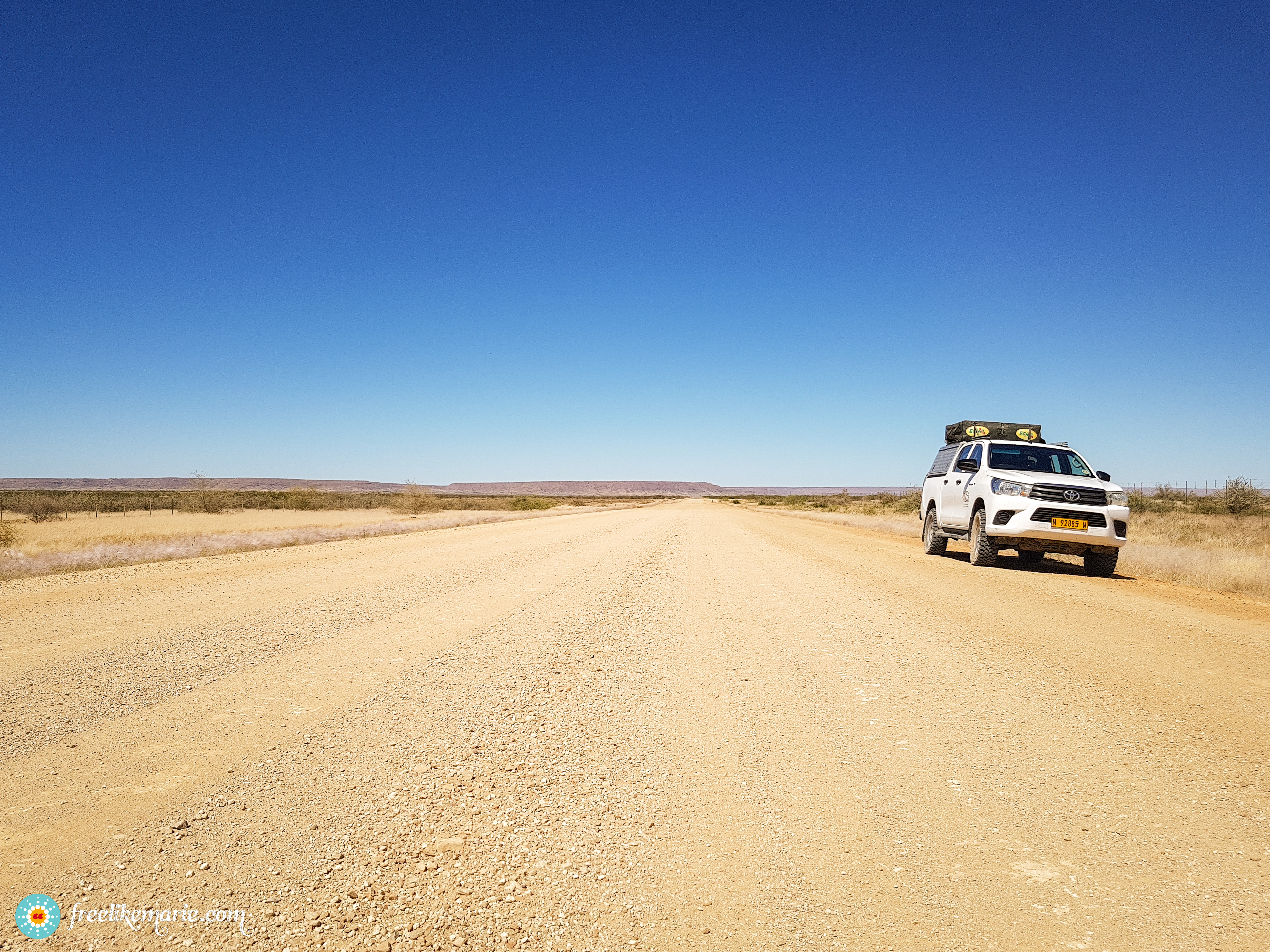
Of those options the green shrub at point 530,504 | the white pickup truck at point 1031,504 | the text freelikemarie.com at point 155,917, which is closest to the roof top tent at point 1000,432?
the white pickup truck at point 1031,504

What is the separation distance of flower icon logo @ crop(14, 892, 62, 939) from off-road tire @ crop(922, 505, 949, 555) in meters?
15.3

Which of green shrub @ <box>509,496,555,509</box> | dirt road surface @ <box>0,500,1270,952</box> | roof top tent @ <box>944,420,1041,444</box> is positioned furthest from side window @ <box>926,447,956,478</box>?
green shrub @ <box>509,496,555,509</box>

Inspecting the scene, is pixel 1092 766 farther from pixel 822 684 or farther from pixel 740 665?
pixel 740 665

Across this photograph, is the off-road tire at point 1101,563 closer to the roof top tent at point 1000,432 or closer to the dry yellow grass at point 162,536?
the roof top tent at point 1000,432

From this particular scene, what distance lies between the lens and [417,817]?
2922 millimetres

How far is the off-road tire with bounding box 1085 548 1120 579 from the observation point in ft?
39.1

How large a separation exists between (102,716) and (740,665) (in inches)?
172

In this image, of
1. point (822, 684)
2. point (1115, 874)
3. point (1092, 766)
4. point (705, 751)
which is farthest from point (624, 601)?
point (1115, 874)

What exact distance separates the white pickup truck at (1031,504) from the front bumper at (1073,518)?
1 cm

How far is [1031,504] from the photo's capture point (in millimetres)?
11672

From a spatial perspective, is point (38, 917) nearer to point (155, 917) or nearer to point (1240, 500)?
point (155, 917)

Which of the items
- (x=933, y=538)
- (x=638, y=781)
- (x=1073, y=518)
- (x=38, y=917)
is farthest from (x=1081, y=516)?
(x=38, y=917)

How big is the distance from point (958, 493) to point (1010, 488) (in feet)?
5.61

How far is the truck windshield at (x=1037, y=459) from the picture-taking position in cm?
1306
